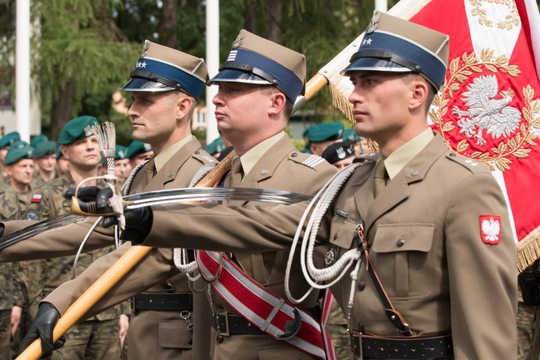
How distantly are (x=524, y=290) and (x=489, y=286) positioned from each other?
3.24 metres

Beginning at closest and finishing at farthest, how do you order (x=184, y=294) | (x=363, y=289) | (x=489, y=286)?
(x=489, y=286) → (x=363, y=289) → (x=184, y=294)

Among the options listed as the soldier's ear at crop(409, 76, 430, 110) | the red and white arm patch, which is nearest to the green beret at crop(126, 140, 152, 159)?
the soldier's ear at crop(409, 76, 430, 110)

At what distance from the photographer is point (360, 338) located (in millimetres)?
3760

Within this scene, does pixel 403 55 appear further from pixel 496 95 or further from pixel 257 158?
pixel 496 95

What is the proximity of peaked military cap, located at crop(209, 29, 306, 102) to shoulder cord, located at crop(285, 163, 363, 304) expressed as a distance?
0.73 m

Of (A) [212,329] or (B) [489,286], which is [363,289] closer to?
(B) [489,286]

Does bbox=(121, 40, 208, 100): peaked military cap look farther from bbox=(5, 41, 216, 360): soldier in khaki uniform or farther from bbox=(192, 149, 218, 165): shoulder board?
bbox=(192, 149, 218, 165): shoulder board

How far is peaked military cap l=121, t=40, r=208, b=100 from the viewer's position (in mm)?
5668

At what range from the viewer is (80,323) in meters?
7.92

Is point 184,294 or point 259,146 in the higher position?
point 259,146

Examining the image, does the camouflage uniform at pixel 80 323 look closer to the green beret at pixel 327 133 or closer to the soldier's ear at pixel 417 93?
the green beret at pixel 327 133

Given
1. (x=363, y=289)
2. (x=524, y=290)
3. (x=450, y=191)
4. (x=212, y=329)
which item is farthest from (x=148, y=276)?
(x=524, y=290)

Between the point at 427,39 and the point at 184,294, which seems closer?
the point at 427,39

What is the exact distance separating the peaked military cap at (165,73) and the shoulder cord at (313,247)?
69.6 inches
